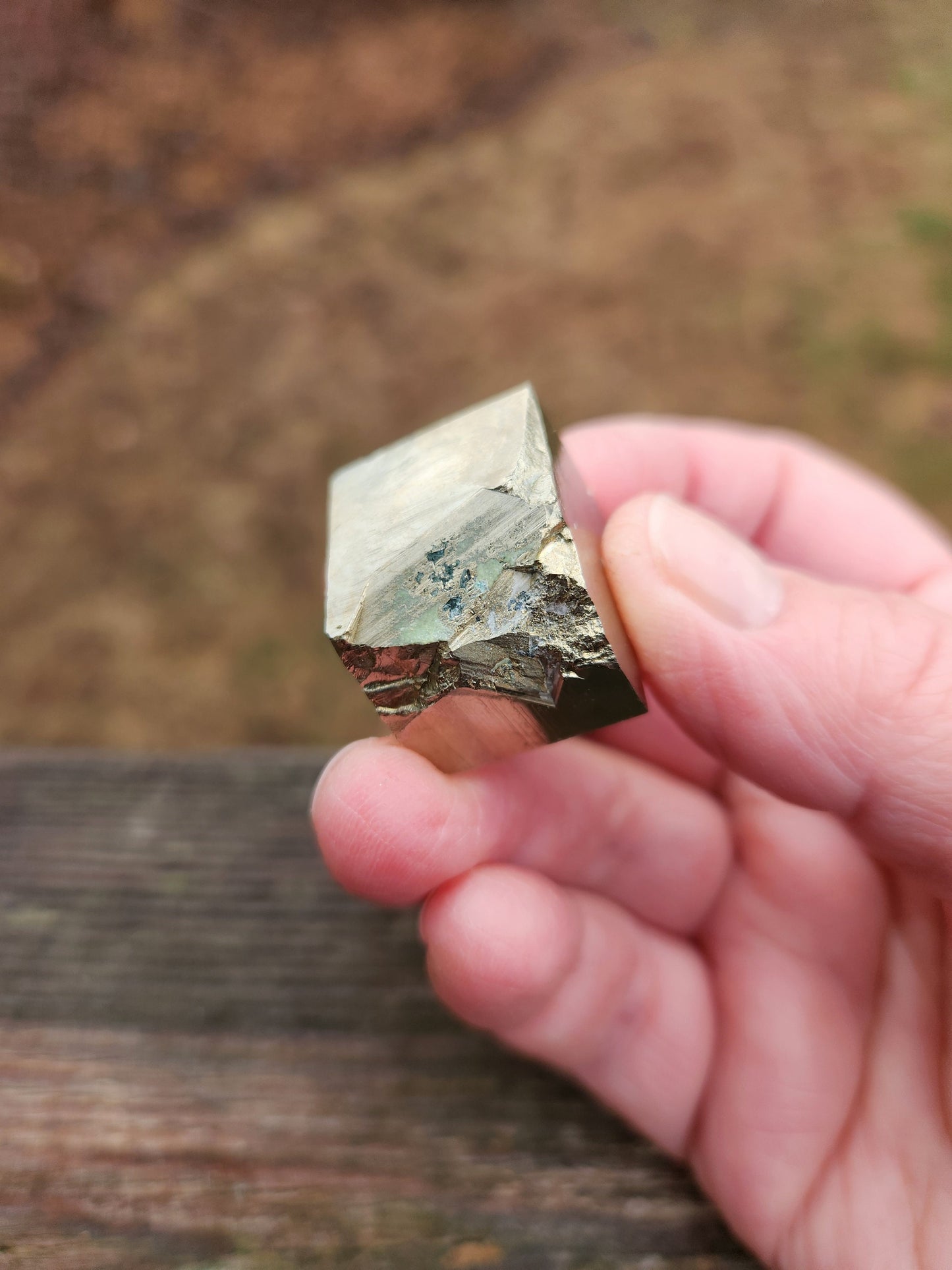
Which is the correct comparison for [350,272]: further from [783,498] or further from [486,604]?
[486,604]

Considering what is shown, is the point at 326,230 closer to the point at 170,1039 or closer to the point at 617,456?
the point at 617,456

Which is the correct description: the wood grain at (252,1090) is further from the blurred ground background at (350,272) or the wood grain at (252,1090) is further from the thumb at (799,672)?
the blurred ground background at (350,272)

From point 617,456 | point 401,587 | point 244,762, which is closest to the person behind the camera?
point 401,587

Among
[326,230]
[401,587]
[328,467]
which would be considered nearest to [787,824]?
[401,587]

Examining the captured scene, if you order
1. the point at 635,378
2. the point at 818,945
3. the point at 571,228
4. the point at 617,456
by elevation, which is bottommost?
the point at 818,945

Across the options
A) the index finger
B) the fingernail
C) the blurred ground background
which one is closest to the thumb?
the fingernail

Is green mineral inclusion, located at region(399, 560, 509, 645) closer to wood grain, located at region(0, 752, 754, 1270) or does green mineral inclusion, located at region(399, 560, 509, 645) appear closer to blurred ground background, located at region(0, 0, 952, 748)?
wood grain, located at region(0, 752, 754, 1270)

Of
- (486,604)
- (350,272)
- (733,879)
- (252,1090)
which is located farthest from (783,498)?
(350,272)
